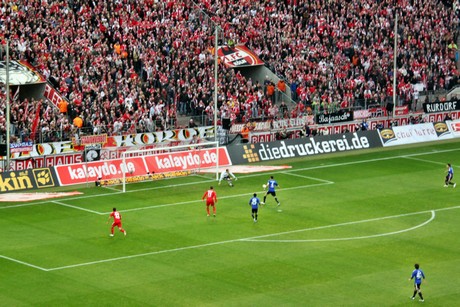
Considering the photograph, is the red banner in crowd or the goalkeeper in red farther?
the red banner in crowd

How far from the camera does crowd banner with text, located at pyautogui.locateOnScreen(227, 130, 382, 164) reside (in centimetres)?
7406

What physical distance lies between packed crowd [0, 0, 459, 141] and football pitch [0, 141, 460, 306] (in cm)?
864

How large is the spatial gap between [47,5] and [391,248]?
33.9m

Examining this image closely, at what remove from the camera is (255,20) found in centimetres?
8800

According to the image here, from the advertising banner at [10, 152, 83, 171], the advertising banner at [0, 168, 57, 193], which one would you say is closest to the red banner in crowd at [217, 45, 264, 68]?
the advertising banner at [10, 152, 83, 171]

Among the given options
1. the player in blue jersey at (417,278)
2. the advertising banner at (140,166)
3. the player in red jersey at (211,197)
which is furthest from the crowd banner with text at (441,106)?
the player in blue jersey at (417,278)

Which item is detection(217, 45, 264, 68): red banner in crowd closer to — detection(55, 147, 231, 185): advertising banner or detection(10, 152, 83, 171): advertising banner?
detection(55, 147, 231, 185): advertising banner

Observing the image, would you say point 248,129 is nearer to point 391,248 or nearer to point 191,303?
point 391,248

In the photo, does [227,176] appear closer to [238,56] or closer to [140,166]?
[140,166]

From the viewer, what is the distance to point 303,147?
252 feet

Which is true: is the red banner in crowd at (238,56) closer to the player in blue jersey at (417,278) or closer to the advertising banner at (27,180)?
the advertising banner at (27,180)

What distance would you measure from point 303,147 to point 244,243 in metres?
23.0

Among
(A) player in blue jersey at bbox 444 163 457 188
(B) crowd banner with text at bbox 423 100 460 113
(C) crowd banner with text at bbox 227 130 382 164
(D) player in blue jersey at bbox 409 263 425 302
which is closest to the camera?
(D) player in blue jersey at bbox 409 263 425 302

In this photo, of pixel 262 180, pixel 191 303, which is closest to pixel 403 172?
pixel 262 180
